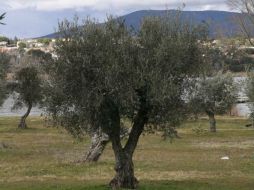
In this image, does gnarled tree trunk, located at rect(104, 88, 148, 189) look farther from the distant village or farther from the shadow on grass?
the distant village

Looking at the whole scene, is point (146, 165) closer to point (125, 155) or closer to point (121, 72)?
point (125, 155)

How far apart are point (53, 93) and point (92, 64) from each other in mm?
1594

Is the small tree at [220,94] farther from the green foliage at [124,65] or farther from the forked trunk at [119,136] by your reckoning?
the green foliage at [124,65]

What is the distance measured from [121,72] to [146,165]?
11993 mm

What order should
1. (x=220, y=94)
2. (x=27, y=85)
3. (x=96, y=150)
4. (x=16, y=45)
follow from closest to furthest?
(x=96, y=150) < (x=220, y=94) < (x=27, y=85) < (x=16, y=45)

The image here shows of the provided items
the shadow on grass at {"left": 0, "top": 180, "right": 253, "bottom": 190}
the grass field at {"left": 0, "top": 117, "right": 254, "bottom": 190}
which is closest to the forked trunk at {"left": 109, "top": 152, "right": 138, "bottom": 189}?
the shadow on grass at {"left": 0, "top": 180, "right": 253, "bottom": 190}

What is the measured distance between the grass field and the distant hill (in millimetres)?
4972

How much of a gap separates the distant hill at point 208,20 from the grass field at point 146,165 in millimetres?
4972

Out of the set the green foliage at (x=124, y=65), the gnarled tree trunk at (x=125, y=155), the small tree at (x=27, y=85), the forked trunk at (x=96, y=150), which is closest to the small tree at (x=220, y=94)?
the small tree at (x=27, y=85)

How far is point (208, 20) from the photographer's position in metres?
18.3

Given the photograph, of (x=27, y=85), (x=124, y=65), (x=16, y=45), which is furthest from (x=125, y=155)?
(x=16, y=45)

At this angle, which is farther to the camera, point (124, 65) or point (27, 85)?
point (27, 85)

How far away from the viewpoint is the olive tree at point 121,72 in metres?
16.4

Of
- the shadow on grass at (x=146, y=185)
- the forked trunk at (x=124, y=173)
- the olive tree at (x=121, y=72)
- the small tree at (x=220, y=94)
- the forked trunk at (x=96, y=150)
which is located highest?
the olive tree at (x=121, y=72)
